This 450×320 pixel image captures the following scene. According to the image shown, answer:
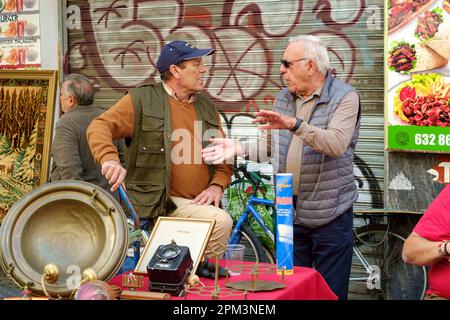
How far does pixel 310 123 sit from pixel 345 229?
72 cm

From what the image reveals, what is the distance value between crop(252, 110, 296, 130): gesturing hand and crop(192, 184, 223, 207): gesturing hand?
608 mm

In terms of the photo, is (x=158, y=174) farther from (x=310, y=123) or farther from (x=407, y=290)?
(x=407, y=290)

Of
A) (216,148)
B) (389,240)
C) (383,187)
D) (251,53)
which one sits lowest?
(389,240)

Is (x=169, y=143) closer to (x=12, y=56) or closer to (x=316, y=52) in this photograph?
(x=316, y=52)

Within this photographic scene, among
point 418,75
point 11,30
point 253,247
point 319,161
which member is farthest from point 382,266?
point 11,30

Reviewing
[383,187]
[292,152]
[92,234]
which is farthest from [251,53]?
[92,234]

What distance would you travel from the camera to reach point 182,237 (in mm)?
3475

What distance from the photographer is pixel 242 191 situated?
23.1 ft

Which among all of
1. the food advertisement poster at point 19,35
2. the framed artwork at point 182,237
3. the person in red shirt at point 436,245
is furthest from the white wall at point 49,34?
the person in red shirt at point 436,245

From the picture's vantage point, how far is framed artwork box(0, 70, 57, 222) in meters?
7.41

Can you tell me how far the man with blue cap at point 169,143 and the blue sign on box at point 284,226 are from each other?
0.88 metres

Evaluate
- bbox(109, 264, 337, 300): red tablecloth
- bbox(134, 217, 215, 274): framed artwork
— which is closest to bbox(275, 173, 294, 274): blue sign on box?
bbox(109, 264, 337, 300): red tablecloth

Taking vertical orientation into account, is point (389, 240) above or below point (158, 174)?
below
